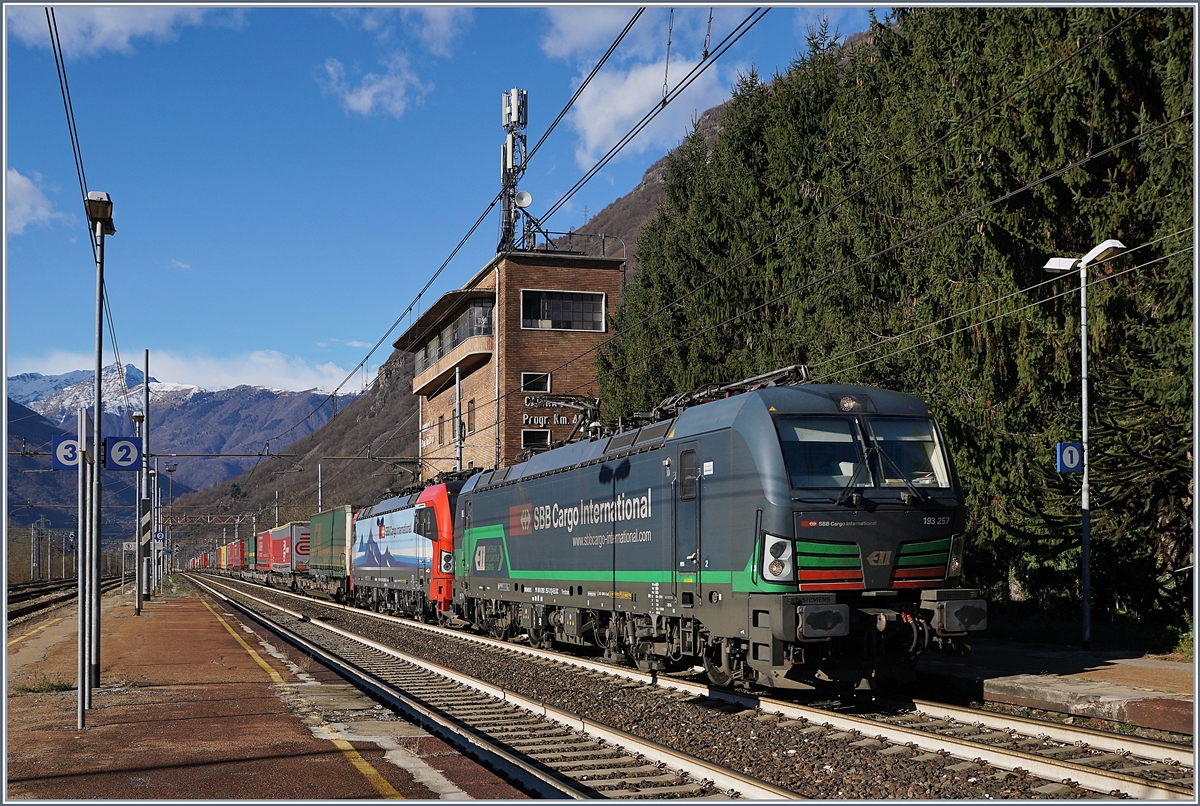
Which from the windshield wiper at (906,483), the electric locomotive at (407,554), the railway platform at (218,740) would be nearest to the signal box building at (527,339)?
the electric locomotive at (407,554)

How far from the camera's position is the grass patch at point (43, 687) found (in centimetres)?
1559

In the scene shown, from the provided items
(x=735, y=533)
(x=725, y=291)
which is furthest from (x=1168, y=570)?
(x=725, y=291)

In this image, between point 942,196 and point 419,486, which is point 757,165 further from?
point 419,486

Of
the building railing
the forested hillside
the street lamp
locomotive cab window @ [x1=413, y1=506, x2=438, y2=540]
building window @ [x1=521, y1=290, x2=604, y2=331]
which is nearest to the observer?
the street lamp

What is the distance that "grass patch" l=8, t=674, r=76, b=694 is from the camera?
15.6 meters

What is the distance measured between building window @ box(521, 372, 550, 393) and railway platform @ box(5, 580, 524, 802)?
28075 millimetres

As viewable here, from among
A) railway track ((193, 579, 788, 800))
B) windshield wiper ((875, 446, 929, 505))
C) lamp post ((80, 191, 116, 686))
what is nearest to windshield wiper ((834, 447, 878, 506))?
windshield wiper ((875, 446, 929, 505))

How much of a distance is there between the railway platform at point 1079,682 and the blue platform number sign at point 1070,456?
2754mm

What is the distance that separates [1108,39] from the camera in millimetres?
16484

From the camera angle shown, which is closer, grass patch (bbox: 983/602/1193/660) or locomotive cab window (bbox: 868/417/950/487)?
locomotive cab window (bbox: 868/417/950/487)

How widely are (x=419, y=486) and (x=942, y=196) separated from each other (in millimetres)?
18395

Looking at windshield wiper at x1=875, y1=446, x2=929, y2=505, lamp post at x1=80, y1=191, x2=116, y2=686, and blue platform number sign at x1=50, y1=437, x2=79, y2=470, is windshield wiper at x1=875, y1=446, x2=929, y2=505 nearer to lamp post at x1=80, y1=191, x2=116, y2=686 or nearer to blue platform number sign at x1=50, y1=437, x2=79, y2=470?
lamp post at x1=80, y1=191, x2=116, y2=686

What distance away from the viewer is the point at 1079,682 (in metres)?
12.7

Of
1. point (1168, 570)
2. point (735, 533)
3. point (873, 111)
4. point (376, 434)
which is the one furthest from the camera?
point (376, 434)
